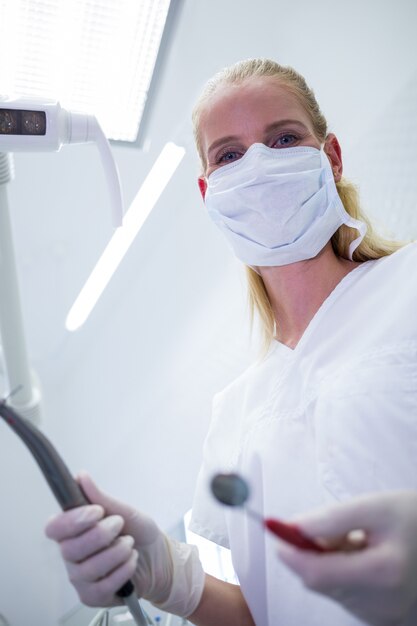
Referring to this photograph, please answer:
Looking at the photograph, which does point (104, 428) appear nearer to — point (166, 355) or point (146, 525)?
point (166, 355)

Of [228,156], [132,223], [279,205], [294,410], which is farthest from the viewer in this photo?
[132,223]

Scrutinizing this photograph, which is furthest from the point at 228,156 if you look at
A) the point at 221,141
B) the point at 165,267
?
the point at 165,267

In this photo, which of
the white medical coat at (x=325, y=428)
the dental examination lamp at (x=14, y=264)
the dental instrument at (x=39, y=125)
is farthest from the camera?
the dental instrument at (x=39, y=125)

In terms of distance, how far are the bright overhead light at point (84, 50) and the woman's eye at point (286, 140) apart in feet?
1.61

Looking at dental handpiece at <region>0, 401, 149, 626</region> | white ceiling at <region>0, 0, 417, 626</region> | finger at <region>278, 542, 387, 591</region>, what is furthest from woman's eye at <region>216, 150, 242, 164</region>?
finger at <region>278, 542, 387, 591</region>

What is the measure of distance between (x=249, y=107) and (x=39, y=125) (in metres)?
0.46

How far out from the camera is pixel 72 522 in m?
0.57

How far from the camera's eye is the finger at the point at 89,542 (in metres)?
0.58

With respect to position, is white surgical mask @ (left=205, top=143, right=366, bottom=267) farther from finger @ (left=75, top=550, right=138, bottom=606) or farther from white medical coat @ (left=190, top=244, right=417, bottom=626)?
finger @ (left=75, top=550, right=138, bottom=606)

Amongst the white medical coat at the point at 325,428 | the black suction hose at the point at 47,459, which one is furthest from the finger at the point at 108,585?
Result: the white medical coat at the point at 325,428

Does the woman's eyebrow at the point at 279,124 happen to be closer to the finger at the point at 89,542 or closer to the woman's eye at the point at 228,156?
the woman's eye at the point at 228,156

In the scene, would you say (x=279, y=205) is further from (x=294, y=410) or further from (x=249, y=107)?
(x=294, y=410)

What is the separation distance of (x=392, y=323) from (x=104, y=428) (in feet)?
5.12

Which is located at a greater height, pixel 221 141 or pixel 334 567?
pixel 221 141
